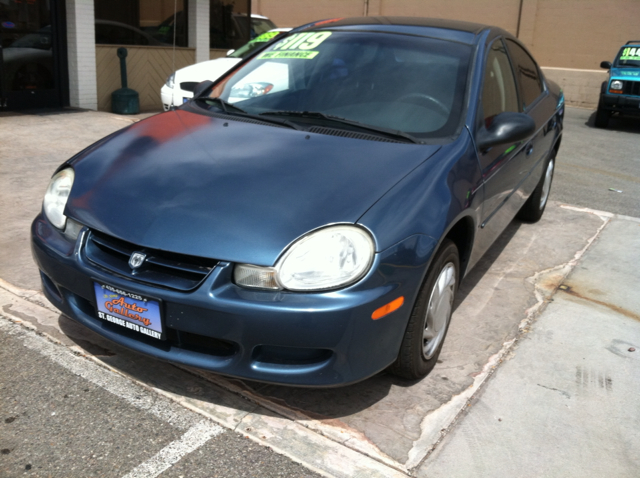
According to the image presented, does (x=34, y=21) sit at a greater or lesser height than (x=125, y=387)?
greater

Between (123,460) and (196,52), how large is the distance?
10252 mm

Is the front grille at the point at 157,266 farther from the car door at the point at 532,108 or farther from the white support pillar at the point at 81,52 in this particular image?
the white support pillar at the point at 81,52

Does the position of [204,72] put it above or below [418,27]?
below

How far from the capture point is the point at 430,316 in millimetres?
2812

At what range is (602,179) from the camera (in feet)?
25.1

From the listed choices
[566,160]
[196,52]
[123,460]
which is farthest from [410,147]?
[196,52]

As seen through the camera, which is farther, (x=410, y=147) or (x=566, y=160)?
(x=566, y=160)

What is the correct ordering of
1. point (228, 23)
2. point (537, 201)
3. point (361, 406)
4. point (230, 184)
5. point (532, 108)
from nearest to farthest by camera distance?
point (230, 184), point (361, 406), point (532, 108), point (537, 201), point (228, 23)

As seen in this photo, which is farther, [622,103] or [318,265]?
[622,103]

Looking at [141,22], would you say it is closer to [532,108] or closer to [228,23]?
[228,23]

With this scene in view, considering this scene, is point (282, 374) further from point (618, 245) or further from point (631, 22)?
point (631, 22)

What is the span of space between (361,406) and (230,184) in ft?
3.63

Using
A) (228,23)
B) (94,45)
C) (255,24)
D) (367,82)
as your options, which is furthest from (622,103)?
(367,82)

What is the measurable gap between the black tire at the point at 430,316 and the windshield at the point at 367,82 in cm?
66
